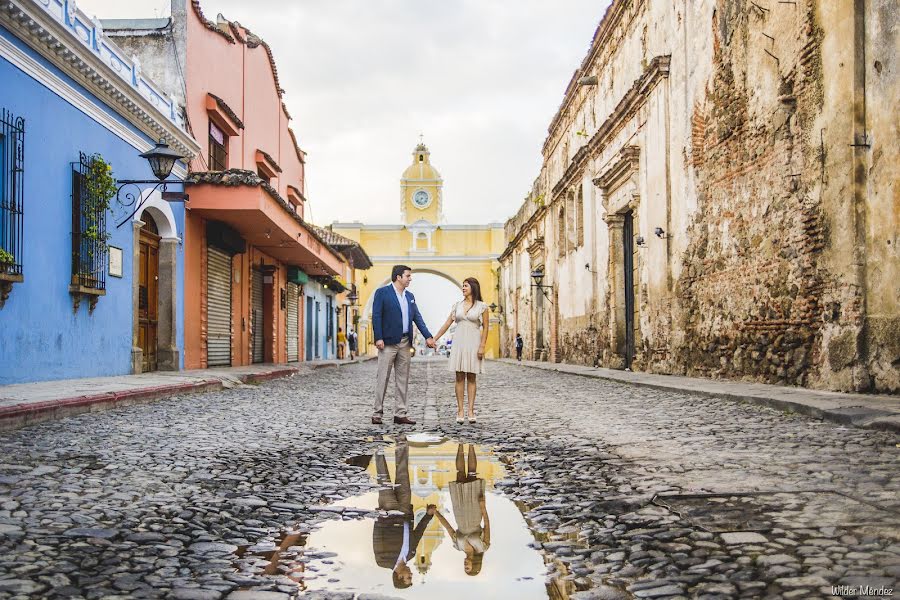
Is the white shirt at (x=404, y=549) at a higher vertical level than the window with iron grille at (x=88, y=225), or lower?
lower

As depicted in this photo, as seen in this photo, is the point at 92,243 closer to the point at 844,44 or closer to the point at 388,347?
the point at 388,347

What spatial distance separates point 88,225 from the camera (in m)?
10.8

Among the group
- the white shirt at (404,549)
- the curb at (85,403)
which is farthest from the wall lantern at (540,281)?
the white shirt at (404,549)

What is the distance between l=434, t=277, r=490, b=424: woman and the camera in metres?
7.27

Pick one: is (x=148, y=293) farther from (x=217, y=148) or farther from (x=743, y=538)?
(x=743, y=538)

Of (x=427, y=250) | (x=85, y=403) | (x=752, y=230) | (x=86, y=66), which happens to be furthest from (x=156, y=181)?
(x=427, y=250)

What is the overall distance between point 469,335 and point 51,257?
5864 millimetres

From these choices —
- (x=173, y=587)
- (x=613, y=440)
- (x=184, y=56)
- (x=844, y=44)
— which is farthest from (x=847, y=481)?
(x=184, y=56)

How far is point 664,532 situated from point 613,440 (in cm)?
255

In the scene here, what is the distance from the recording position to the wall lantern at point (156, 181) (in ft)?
36.6

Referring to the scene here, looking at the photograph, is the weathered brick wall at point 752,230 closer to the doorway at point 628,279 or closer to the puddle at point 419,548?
the doorway at point 628,279

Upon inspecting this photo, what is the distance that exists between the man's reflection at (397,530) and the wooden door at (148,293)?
10687mm

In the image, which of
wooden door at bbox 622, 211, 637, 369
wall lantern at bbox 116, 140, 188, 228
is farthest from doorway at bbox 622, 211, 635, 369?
wall lantern at bbox 116, 140, 188, 228

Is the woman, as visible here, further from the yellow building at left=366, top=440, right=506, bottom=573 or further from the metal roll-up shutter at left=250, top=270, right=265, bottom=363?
the metal roll-up shutter at left=250, top=270, right=265, bottom=363
